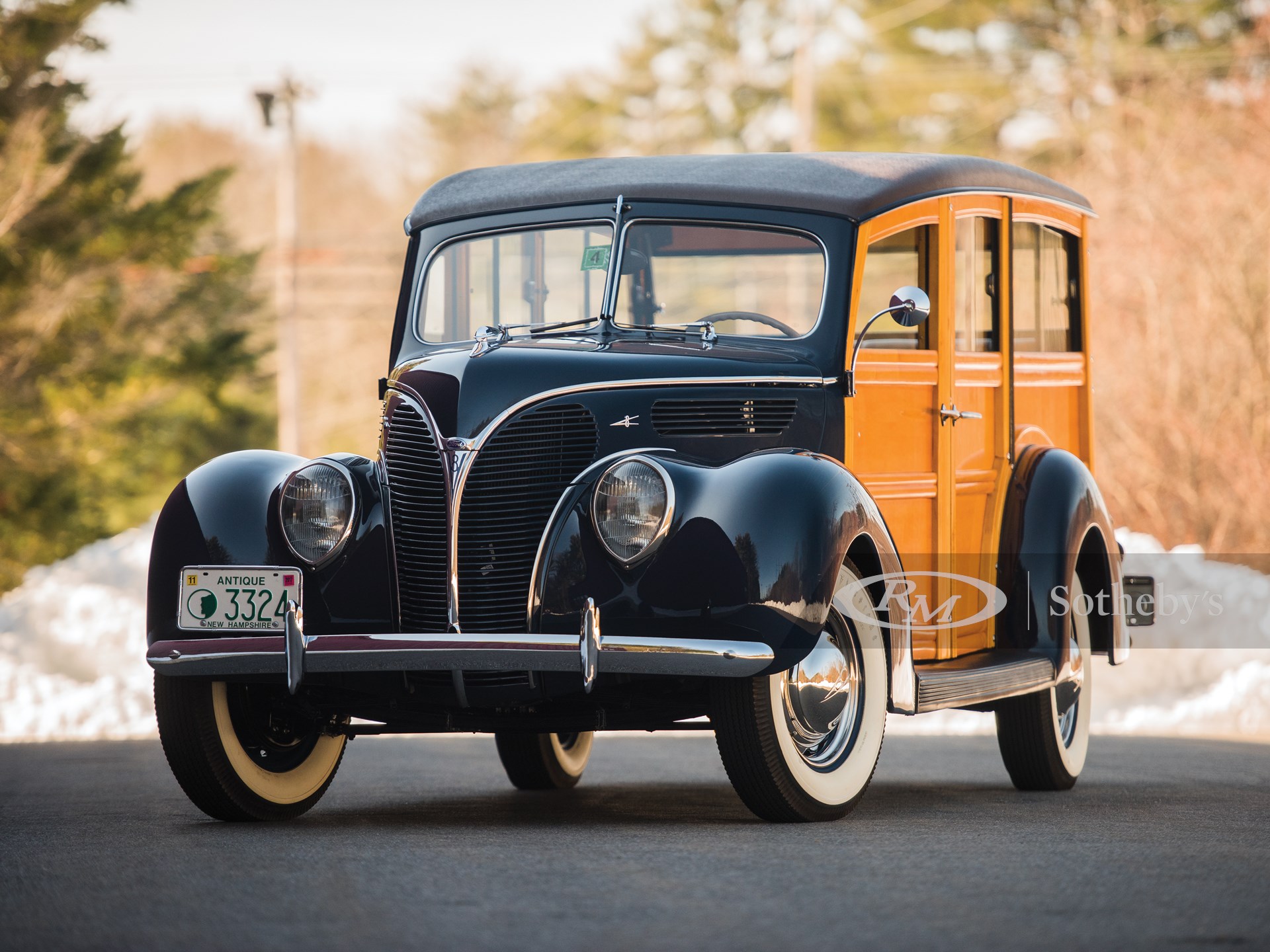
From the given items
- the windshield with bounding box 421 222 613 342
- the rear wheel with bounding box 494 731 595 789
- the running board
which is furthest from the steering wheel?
the rear wheel with bounding box 494 731 595 789

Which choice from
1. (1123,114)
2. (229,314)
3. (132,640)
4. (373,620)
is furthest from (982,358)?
(229,314)

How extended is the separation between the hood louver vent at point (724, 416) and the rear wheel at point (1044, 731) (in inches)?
82.7

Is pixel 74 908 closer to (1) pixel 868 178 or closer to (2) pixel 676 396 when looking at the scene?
(2) pixel 676 396

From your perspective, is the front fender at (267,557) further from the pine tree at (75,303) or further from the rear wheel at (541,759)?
the pine tree at (75,303)

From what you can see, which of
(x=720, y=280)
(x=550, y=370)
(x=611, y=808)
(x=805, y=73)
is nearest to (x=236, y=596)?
(x=550, y=370)

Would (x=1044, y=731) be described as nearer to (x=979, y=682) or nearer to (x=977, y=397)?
(x=979, y=682)

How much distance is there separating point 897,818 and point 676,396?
71.6 inches

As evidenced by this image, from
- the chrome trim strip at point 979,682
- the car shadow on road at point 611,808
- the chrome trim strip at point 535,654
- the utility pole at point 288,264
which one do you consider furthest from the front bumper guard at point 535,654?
the utility pole at point 288,264

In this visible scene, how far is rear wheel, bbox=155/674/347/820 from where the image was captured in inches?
255

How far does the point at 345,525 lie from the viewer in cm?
652

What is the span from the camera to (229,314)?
111 feet

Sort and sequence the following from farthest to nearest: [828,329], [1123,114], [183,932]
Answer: [1123,114], [828,329], [183,932]

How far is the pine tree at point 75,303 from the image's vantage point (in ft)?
70.6

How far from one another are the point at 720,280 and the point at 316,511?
224 centimetres
